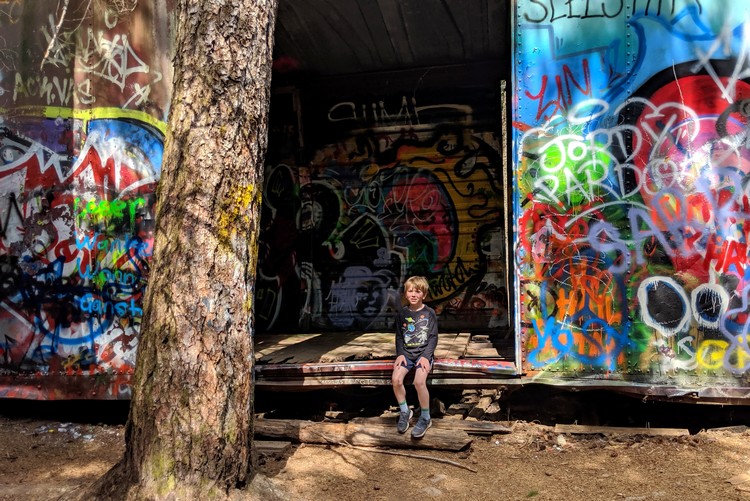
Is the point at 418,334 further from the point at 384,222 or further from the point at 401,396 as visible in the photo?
the point at 384,222

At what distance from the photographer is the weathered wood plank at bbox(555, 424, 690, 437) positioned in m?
4.79

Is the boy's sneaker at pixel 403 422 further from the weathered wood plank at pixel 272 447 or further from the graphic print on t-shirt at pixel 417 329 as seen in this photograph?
the weathered wood plank at pixel 272 447

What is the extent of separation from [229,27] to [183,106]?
568 millimetres

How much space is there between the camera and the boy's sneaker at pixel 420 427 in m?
4.70

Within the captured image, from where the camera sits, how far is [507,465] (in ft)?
14.7

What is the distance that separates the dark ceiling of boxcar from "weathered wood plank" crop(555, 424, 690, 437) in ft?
14.3

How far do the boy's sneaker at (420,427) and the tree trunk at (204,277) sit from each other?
1.73m

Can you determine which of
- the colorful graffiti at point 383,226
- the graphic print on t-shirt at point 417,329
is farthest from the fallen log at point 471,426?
the colorful graffiti at point 383,226

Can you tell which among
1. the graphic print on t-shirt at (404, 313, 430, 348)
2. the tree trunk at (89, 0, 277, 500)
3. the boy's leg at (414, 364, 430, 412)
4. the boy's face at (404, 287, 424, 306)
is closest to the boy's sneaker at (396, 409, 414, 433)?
the boy's leg at (414, 364, 430, 412)

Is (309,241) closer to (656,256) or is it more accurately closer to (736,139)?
(656,256)

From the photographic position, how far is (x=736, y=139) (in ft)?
15.4

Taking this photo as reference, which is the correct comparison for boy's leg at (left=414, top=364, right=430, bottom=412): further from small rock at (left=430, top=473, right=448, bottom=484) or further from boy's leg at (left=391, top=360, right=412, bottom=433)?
small rock at (left=430, top=473, right=448, bottom=484)

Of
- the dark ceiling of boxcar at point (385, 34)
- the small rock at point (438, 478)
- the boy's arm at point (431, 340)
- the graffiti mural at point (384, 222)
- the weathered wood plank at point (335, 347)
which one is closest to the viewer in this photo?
the small rock at point (438, 478)

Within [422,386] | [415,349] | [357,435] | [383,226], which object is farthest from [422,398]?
[383,226]
